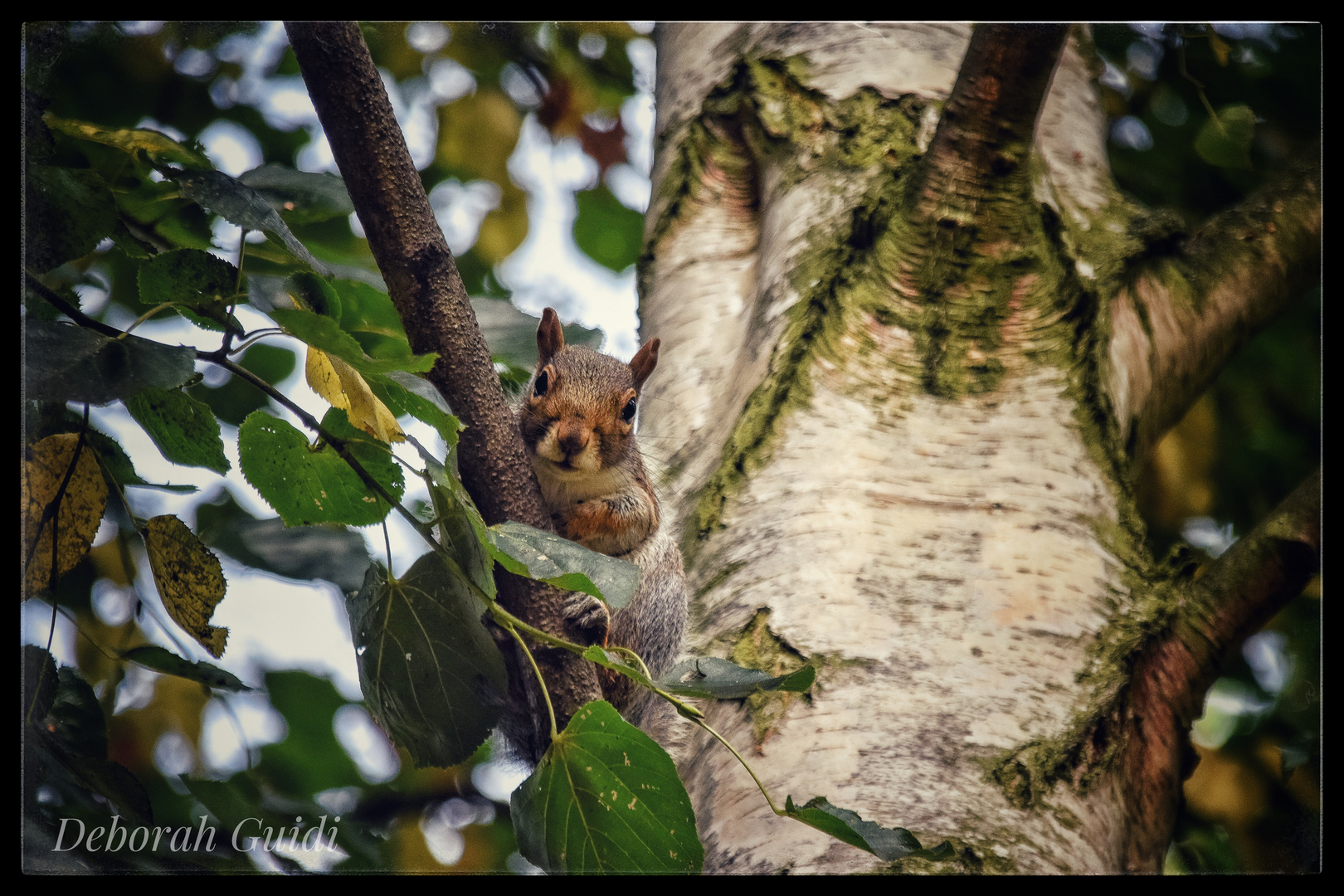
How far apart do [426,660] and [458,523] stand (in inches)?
6.7

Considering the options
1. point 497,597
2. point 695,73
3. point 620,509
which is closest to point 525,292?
point 695,73

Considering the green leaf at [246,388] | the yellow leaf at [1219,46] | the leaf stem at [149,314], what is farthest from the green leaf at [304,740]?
the yellow leaf at [1219,46]

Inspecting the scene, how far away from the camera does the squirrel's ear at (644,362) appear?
61.1 inches

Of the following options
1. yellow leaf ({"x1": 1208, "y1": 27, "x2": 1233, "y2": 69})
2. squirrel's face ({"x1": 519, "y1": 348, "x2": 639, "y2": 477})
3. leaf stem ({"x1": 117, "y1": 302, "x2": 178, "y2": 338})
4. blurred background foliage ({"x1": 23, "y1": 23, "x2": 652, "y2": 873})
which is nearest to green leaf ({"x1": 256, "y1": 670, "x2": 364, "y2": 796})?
blurred background foliage ({"x1": 23, "y1": 23, "x2": 652, "y2": 873})

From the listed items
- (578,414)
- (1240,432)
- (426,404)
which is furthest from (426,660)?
(1240,432)

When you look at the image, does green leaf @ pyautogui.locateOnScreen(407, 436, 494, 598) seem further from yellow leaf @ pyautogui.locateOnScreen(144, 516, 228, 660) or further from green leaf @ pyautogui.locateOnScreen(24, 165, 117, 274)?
green leaf @ pyautogui.locateOnScreen(24, 165, 117, 274)

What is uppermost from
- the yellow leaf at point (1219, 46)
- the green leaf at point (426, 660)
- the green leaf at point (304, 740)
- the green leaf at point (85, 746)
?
the yellow leaf at point (1219, 46)

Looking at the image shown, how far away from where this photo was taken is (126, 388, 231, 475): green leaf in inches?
34.4

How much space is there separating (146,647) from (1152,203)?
89.1 inches

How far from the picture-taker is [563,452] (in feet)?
4.76

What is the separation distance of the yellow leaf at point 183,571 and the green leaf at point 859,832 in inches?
22.3

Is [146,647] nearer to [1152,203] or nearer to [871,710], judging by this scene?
[871,710]

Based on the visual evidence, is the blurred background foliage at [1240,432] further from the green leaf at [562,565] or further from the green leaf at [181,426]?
the green leaf at [181,426]

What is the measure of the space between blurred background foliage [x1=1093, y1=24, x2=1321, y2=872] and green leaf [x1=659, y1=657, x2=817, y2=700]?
74cm
